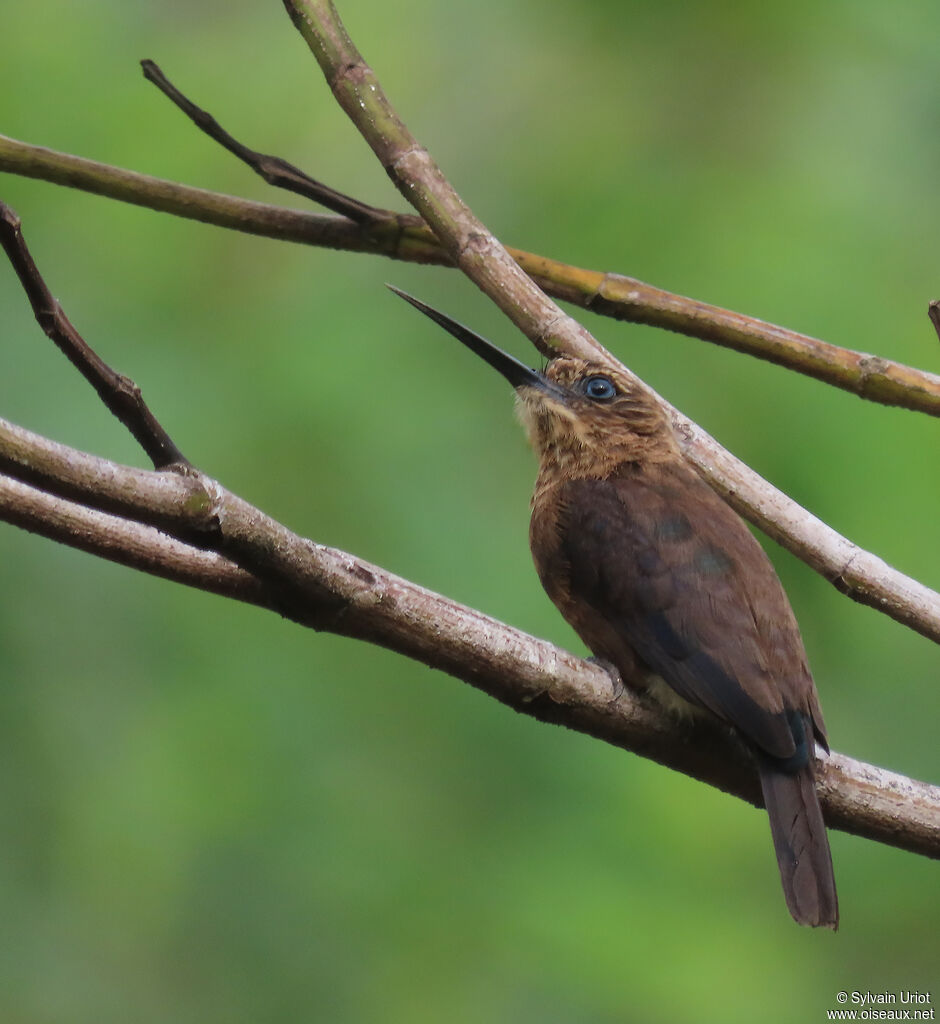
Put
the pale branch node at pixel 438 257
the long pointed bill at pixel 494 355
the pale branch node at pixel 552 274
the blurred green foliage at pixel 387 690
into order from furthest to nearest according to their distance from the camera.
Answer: the blurred green foliage at pixel 387 690 → the long pointed bill at pixel 494 355 → the pale branch node at pixel 552 274 → the pale branch node at pixel 438 257

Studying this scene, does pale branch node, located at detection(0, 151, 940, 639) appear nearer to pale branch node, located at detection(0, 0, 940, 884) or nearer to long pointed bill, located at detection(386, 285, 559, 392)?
pale branch node, located at detection(0, 0, 940, 884)

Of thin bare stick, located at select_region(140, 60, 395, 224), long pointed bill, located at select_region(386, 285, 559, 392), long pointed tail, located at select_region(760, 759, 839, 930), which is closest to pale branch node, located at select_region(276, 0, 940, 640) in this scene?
thin bare stick, located at select_region(140, 60, 395, 224)

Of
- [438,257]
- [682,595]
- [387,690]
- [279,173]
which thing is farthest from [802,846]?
[387,690]

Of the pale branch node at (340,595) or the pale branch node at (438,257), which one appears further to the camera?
the pale branch node at (438,257)

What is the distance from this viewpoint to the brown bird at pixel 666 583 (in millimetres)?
2426

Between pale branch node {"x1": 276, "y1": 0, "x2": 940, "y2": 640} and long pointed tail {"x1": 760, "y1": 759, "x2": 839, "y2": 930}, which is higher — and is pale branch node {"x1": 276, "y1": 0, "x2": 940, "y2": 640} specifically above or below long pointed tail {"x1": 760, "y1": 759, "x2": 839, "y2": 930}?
above

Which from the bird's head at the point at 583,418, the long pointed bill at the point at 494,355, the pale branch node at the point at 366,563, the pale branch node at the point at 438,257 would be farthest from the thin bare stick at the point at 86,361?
the bird's head at the point at 583,418

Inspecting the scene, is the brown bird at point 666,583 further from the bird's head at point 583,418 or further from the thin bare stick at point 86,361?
the thin bare stick at point 86,361

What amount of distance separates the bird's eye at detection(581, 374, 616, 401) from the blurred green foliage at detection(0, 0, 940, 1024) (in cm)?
75

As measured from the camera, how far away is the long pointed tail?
2396 mm

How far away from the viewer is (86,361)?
5.35 feet

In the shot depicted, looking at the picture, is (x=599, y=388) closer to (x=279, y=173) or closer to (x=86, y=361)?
(x=279, y=173)

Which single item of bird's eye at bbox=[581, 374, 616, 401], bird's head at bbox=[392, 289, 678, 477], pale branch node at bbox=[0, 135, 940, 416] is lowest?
pale branch node at bbox=[0, 135, 940, 416]

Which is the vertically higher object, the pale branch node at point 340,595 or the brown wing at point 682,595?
the brown wing at point 682,595
